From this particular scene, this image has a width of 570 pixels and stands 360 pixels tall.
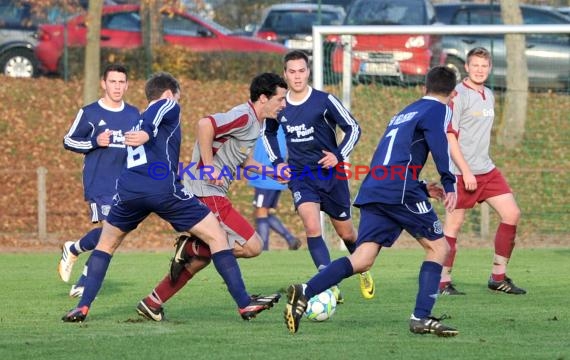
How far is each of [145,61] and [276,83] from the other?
14.2 m

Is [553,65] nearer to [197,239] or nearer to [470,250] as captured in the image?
[470,250]

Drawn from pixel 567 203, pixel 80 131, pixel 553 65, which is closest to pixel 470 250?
pixel 567 203

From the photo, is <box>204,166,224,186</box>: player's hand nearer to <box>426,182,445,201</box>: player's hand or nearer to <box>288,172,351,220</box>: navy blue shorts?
<box>288,172,351,220</box>: navy blue shorts

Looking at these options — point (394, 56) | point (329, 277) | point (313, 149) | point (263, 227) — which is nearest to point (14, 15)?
point (394, 56)

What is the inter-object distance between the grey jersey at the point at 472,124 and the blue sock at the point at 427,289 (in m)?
2.66

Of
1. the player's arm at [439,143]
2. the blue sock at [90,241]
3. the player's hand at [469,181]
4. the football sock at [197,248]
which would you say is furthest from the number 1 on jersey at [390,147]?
the blue sock at [90,241]

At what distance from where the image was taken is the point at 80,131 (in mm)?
10031

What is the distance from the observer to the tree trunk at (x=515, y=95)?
18078 millimetres

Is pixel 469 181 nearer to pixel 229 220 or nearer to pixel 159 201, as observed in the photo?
pixel 229 220

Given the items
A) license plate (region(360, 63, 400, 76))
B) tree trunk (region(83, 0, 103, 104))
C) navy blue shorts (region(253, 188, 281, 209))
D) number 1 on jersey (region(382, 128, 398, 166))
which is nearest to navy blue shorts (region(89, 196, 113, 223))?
number 1 on jersey (region(382, 128, 398, 166))

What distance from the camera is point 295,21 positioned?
2344 cm

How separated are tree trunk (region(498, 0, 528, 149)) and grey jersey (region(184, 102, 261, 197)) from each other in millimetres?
9854

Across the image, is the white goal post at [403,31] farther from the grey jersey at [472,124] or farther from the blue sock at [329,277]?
the blue sock at [329,277]

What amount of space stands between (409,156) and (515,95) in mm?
11079
